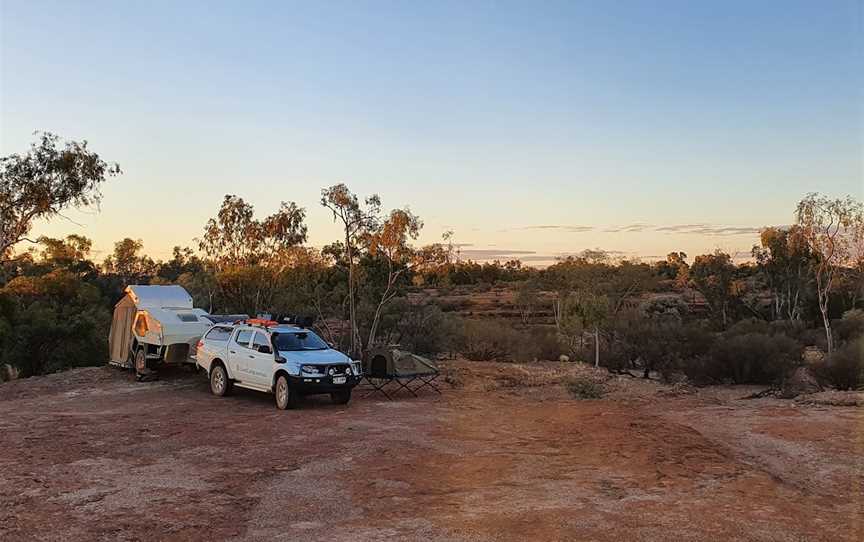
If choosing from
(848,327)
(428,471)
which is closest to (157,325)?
(428,471)

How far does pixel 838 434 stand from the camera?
11727 mm

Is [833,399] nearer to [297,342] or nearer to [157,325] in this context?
[297,342]

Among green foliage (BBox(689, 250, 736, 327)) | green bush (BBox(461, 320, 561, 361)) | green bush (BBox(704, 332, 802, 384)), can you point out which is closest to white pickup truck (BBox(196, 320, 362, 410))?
green bush (BBox(704, 332, 802, 384))

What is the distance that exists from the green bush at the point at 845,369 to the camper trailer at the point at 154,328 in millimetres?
18154

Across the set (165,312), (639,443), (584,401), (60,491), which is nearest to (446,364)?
(584,401)

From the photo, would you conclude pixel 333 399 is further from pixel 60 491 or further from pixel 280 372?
pixel 60 491

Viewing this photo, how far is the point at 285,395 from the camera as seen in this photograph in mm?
14539

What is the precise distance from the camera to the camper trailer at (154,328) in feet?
62.2

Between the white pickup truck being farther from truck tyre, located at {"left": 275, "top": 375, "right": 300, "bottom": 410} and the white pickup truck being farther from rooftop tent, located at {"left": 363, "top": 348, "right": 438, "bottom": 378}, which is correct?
rooftop tent, located at {"left": 363, "top": 348, "right": 438, "bottom": 378}

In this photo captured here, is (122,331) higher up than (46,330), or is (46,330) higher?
(122,331)

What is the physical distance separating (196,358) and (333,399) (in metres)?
4.28

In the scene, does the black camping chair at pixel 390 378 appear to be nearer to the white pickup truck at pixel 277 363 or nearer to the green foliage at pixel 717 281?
the white pickup truck at pixel 277 363

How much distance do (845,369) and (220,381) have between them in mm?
17296

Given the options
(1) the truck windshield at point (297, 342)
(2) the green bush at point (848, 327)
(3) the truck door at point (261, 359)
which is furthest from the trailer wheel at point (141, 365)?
(2) the green bush at point (848, 327)
